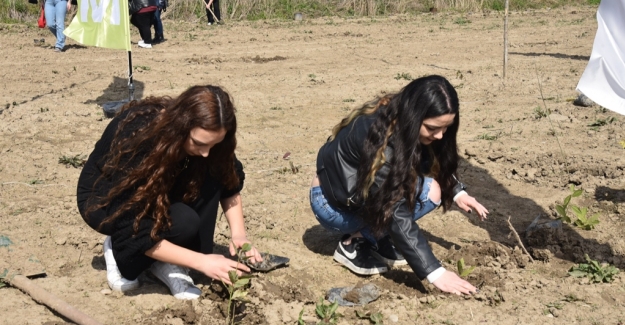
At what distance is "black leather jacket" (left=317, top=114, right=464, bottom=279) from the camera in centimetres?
337

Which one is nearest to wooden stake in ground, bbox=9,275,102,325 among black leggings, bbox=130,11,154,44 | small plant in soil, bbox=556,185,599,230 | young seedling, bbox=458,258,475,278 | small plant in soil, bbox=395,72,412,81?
young seedling, bbox=458,258,475,278

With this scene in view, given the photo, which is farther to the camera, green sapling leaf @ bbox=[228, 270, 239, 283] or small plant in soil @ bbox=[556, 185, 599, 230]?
small plant in soil @ bbox=[556, 185, 599, 230]

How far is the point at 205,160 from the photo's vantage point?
11.1 feet

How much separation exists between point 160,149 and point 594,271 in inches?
90.9

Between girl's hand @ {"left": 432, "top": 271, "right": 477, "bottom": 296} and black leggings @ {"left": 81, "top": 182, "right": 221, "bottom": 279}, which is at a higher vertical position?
black leggings @ {"left": 81, "top": 182, "right": 221, "bottom": 279}

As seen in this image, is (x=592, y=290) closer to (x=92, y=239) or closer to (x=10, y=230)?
(x=92, y=239)

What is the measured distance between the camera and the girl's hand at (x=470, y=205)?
371 cm

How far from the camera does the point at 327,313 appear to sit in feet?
10.8

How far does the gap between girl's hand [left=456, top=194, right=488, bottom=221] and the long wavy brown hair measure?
1252mm

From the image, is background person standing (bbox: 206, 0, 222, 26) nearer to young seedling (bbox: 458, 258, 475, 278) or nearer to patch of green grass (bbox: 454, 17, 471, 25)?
patch of green grass (bbox: 454, 17, 471, 25)

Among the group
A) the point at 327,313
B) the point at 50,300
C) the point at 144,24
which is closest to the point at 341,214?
the point at 327,313

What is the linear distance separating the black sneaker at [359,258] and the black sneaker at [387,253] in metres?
0.09

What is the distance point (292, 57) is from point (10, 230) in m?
6.60

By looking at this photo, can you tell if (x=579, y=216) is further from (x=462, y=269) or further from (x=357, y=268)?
(x=357, y=268)
